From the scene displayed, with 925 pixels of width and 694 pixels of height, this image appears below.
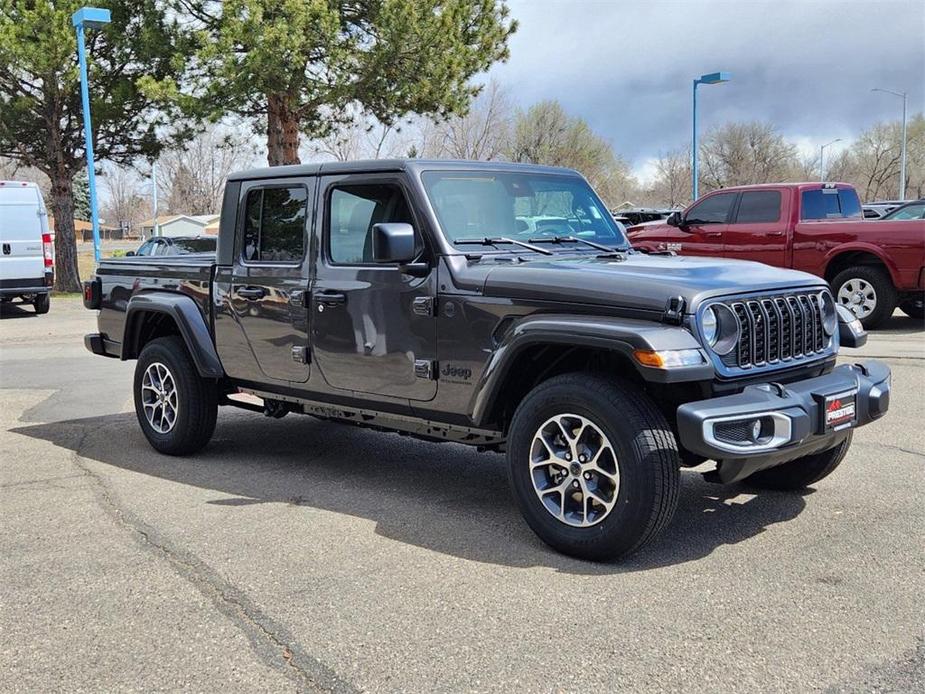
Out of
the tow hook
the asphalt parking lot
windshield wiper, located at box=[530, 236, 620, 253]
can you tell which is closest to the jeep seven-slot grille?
the asphalt parking lot

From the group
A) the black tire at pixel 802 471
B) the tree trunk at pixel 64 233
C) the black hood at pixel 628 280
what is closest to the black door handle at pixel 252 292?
the black hood at pixel 628 280

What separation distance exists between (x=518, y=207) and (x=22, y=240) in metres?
15.1

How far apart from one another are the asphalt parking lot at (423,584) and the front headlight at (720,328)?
96cm

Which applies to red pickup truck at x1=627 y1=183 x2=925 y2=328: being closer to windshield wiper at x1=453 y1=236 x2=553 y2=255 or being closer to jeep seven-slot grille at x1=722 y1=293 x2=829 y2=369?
windshield wiper at x1=453 y1=236 x2=553 y2=255

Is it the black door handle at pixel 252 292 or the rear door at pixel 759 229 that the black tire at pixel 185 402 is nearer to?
the black door handle at pixel 252 292

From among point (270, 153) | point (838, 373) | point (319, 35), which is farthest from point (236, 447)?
point (270, 153)

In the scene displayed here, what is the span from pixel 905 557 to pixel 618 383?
151 cm

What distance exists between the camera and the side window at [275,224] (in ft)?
18.8

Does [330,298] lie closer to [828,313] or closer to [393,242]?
[393,242]

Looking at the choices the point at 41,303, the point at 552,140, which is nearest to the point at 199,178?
the point at 552,140

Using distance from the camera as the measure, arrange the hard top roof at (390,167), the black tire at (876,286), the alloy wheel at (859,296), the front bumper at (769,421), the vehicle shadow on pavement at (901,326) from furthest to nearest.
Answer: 1. the vehicle shadow on pavement at (901,326)
2. the alloy wheel at (859,296)
3. the black tire at (876,286)
4. the hard top roof at (390,167)
5. the front bumper at (769,421)

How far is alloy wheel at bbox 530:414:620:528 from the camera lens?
4.16m

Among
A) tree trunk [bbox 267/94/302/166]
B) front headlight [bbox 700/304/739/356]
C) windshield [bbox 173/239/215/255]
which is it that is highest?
A: tree trunk [bbox 267/94/302/166]

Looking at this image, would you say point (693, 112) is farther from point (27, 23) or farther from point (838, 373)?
point (838, 373)
